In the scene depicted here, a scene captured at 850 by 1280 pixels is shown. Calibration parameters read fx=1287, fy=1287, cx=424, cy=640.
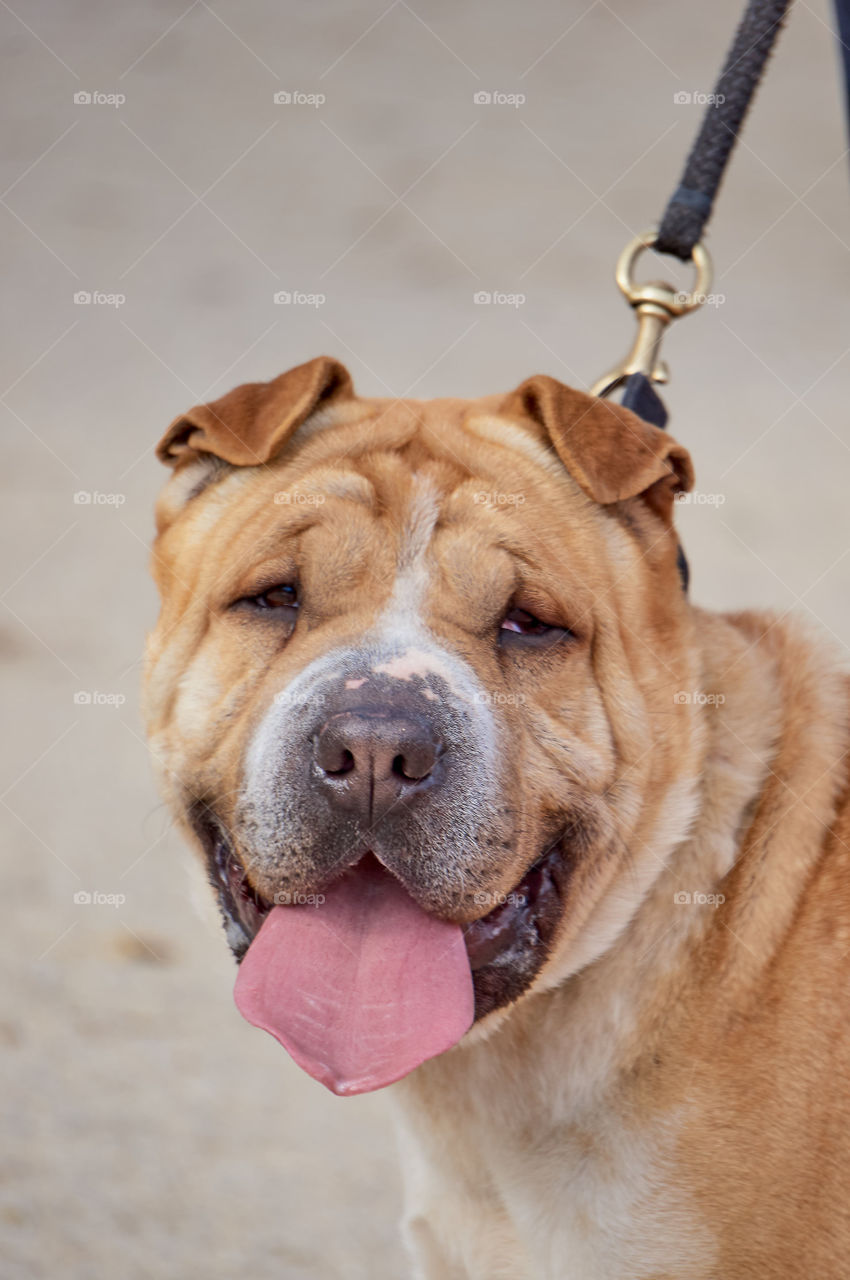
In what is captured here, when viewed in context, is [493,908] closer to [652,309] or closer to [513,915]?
[513,915]

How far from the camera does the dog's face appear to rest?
2158 mm

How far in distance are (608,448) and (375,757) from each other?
848mm

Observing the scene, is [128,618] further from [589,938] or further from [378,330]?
[589,938]

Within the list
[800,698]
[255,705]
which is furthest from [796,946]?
[255,705]

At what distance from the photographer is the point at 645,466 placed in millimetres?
2545

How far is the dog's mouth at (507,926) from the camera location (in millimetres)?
2256

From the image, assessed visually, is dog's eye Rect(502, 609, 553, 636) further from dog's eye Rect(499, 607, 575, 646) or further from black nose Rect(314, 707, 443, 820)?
black nose Rect(314, 707, 443, 820)

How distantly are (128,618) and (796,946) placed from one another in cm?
598

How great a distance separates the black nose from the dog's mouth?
0.77 ft

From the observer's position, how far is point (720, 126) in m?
2.99

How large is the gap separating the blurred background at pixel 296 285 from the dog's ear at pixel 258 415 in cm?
253

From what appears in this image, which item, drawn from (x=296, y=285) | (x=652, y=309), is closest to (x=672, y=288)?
(x=652, y=309)

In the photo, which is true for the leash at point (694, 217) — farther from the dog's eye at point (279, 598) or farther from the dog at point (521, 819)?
the dog's eye at point (279, 598)

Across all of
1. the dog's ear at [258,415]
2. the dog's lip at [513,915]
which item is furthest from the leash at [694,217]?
the dog's lip at [513,915]
